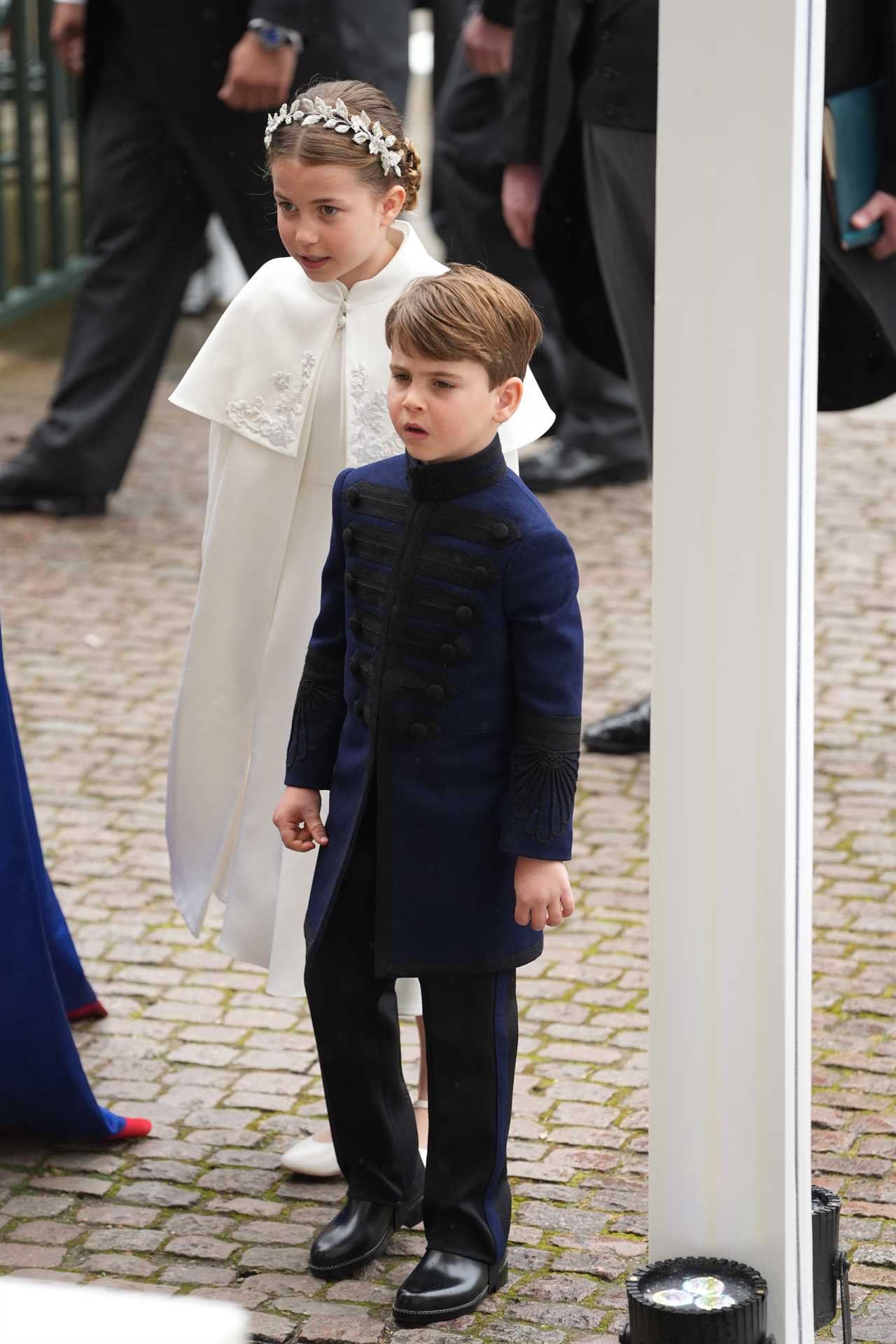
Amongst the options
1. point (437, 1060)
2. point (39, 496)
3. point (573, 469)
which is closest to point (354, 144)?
point (437, 1060)

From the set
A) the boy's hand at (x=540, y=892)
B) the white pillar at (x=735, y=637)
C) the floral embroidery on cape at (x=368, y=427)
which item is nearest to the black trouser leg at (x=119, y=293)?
the floral embroidery on cape at (x=368, y=427)

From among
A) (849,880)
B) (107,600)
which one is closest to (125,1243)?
(849,880)

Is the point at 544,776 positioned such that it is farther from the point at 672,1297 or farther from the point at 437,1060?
the point at 672,1297

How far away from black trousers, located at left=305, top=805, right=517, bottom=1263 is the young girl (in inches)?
9.6

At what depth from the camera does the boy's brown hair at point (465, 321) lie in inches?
104

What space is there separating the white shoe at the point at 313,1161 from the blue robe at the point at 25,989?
325 millimetres

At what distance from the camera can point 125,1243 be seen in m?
3.14

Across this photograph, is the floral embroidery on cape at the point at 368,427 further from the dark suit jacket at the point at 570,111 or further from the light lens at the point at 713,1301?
the dark suit jacket at the point at 570,111

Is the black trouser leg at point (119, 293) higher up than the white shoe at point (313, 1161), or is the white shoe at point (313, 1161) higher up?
the black trouser leg at point (119, 293)

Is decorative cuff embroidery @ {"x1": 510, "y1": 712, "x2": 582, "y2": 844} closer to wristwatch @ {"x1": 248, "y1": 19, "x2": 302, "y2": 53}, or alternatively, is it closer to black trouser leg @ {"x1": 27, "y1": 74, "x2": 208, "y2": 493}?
wristwatch @ {"x1": 248, "y1": 19, "x2": 302, "y2": 53}

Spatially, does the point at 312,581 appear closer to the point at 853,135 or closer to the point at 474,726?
the point at 474,726

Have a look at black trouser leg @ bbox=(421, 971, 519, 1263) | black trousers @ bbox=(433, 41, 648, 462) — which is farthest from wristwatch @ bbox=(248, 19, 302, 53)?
black trouser leg @ bbox=(421, 971, 519, 1263)

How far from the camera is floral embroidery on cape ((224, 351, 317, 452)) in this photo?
123 inches

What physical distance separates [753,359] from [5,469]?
5206 millimetres
